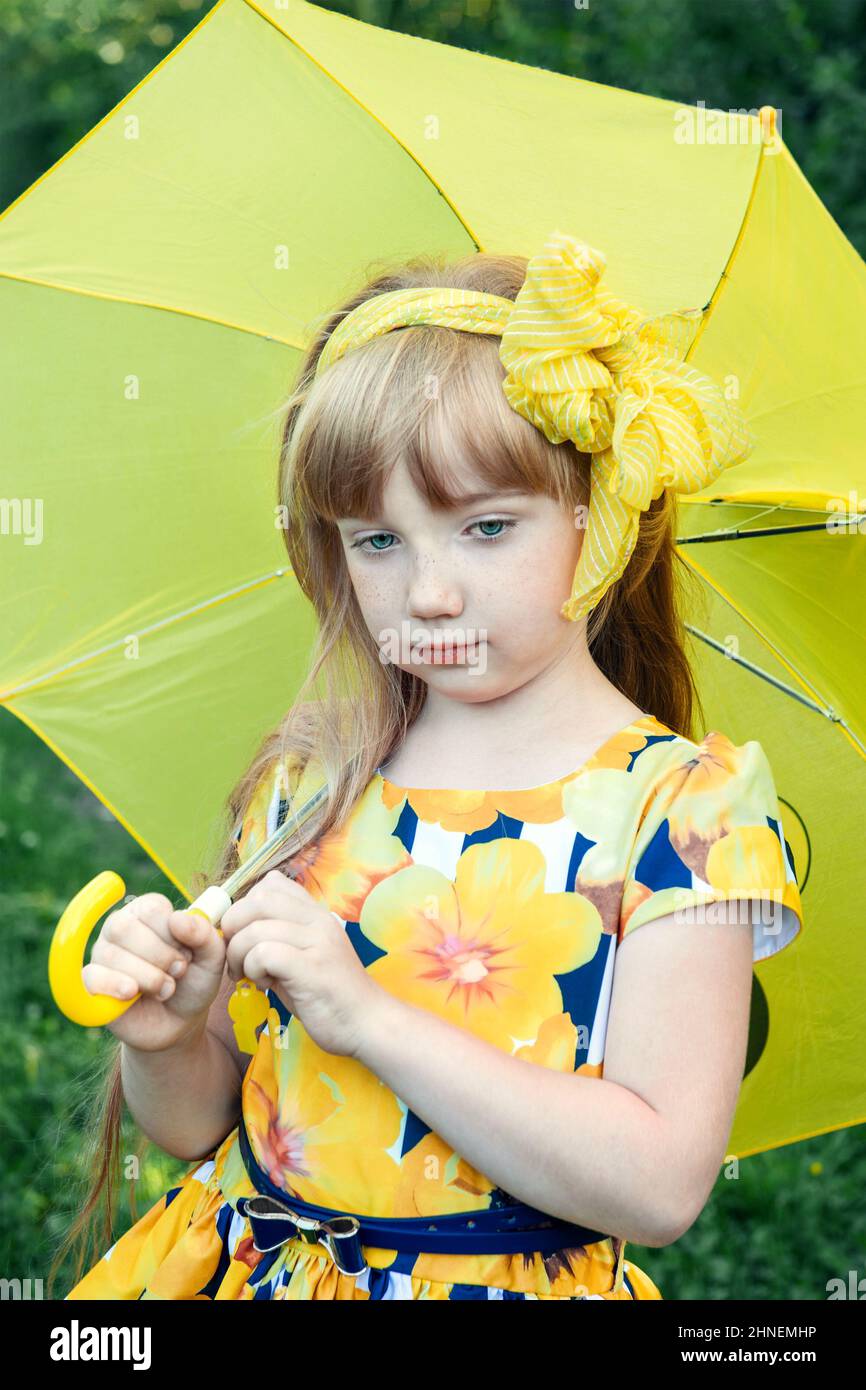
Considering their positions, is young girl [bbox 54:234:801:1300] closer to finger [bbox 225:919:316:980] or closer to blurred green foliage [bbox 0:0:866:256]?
finger [bbox 225:919:316:980]

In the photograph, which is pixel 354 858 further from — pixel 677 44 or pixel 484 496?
pixel 677 44

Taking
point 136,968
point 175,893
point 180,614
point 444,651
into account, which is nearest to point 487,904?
point 444,651

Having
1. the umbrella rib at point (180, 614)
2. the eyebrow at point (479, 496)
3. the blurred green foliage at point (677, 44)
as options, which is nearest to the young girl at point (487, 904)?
the eyebrow at point (479, 496)

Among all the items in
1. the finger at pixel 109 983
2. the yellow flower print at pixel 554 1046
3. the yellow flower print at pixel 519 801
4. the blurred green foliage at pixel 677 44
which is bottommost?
the yellow flower print at pixel 554 1046

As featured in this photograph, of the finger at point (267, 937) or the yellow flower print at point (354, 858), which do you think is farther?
the yellow flower print at point (354, 858)

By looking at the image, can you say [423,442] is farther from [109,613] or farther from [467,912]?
[109,613]

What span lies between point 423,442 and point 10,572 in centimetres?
75

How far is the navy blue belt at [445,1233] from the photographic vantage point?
1.58 meters

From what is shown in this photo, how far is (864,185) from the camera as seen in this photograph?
4125 millimetres

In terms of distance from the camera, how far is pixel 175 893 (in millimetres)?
3342

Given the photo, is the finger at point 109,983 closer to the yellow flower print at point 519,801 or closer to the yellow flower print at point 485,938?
the yellow flower print at point 485,938

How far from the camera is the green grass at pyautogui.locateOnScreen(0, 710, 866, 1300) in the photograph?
294 centimetres

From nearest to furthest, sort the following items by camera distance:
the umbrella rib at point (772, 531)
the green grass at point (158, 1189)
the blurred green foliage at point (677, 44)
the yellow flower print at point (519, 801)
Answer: the yellow flower print at point (519, 801) < the umbrella rib at point (772, 531) < the green grass at point (158, 1189) < the blurred green foliage at point (677, 44)

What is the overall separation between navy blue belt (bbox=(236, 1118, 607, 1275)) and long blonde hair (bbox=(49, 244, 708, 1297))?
15.2 inches
